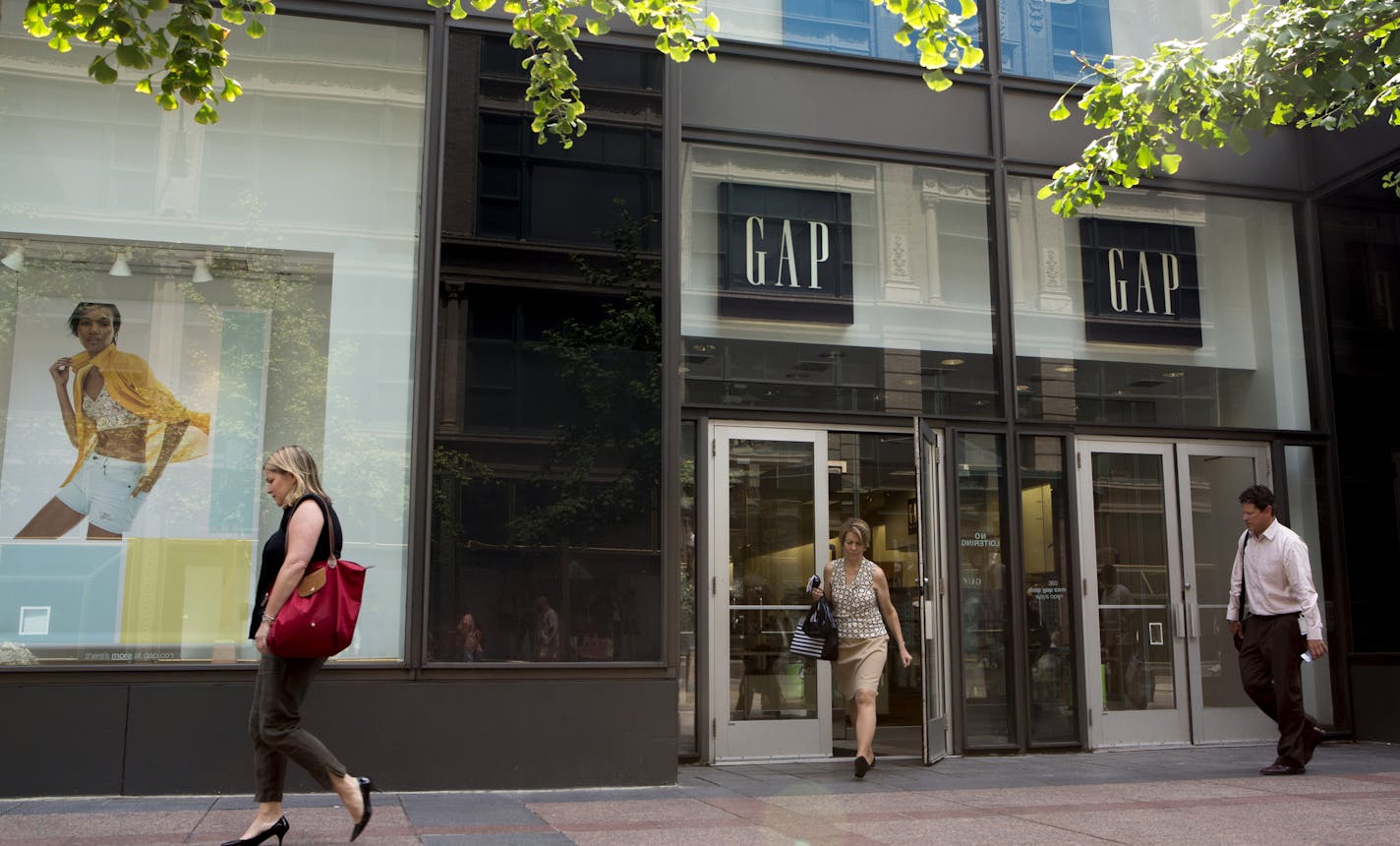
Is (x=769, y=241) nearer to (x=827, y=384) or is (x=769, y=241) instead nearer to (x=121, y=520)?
(x=827, y=384)

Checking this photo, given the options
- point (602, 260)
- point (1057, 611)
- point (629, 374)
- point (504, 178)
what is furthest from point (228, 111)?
point (1057, 611)

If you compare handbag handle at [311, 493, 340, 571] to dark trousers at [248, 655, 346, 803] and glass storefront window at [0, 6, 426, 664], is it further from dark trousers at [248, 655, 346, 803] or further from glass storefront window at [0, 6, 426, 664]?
glass storefront window at [0, 6, 426, 664]

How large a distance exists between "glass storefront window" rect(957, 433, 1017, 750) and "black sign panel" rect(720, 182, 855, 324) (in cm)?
157

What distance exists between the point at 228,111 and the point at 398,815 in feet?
15.0

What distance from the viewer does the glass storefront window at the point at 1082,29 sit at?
10.5 metres

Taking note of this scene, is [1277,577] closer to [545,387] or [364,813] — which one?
[545,387]

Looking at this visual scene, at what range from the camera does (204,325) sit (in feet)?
26.4

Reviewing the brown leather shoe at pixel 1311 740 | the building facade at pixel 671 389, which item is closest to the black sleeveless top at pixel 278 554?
the building facade at pixel 671 389

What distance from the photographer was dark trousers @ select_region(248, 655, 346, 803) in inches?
221

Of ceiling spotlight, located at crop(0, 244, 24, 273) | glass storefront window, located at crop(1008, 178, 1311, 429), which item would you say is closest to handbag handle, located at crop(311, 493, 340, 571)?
ceiling spotlight, located at crop(0, 244, 24, 273)

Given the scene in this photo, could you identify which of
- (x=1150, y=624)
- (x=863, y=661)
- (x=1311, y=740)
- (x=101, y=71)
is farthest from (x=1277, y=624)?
(x=101, y=71)

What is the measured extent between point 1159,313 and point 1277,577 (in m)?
3.04

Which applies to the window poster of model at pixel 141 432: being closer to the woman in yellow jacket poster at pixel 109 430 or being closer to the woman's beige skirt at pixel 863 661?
the woman in yellow jacket poster at pixel 109 430

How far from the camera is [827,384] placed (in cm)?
985
